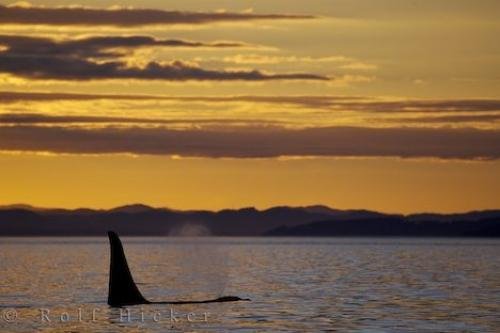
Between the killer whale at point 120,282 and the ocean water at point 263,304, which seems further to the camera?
the killer whale at point 120,282

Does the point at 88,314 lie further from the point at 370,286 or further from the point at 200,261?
the point at 200,261

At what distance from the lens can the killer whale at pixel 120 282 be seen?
77.7 meters

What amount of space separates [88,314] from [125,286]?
3.66 m

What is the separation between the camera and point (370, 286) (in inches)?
4306

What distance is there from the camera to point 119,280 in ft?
259

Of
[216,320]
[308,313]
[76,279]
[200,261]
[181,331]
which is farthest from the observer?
[200,261]

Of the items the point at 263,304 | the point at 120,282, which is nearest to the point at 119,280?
the point at 120,282

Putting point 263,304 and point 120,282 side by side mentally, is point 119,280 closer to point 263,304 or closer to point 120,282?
point 120,282

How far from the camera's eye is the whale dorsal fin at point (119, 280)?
77.7 m

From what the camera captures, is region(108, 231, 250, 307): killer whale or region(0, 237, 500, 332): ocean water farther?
region(108, 231, 250, 307): killer whale

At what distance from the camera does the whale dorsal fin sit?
77688 millimetres

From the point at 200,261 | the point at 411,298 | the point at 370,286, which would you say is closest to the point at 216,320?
the point at 411,298

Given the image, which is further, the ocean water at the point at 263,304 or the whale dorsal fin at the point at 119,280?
the whale dorsal fin at the point at 119,280

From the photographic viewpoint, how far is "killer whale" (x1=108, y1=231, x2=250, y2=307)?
77.7m
